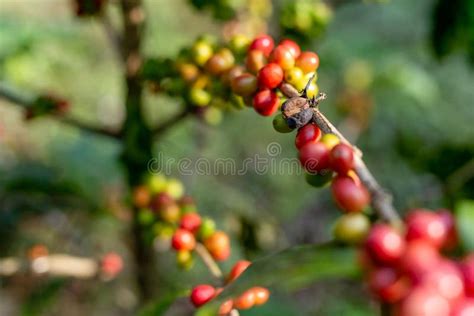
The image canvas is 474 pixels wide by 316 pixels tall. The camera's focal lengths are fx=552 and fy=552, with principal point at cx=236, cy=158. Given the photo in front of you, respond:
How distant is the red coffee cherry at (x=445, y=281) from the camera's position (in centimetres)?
41

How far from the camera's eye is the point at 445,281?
0.41 meters

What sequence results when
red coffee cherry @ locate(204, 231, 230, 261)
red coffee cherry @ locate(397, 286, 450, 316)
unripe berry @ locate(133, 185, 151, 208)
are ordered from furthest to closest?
1. unripe berry @ locate(133, 185, 151, 208)
2. red coffee cherry @ locate(204, 231, 230, 261)
3. red coffee cherry @ locate(397, 286, 450, 316)

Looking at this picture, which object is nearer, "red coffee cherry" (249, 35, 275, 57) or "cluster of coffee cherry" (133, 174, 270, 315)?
"red coffee cherry" (249, 35, 275, 57)

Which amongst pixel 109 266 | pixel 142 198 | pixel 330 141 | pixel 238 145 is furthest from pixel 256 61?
pixel 238 145

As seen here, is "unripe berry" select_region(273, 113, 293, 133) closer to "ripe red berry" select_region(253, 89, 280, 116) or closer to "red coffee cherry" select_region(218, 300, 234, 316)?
"ripe red berry" select_region(253, 89, 280, 116)

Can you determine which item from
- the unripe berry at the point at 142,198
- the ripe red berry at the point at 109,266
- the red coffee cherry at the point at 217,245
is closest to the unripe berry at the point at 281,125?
the red coffee cherry at the point at 217,245

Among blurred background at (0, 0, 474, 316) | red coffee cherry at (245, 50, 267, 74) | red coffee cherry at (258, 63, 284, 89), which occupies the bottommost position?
blurred background at (0, 0, 474, 316)

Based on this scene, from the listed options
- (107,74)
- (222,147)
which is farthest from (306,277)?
(107,74)

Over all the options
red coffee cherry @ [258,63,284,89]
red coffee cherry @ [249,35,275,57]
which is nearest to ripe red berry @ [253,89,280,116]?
red coffee cherry @ [258,63,284,89]

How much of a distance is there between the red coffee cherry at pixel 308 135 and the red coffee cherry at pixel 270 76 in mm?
160

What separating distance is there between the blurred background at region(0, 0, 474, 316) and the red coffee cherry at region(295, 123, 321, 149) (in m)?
0.34

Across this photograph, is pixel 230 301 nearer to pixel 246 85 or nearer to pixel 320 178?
pixel 320 178

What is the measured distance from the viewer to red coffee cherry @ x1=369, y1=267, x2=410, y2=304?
0.44 metres

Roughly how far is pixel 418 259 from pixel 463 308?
0.16 ft
